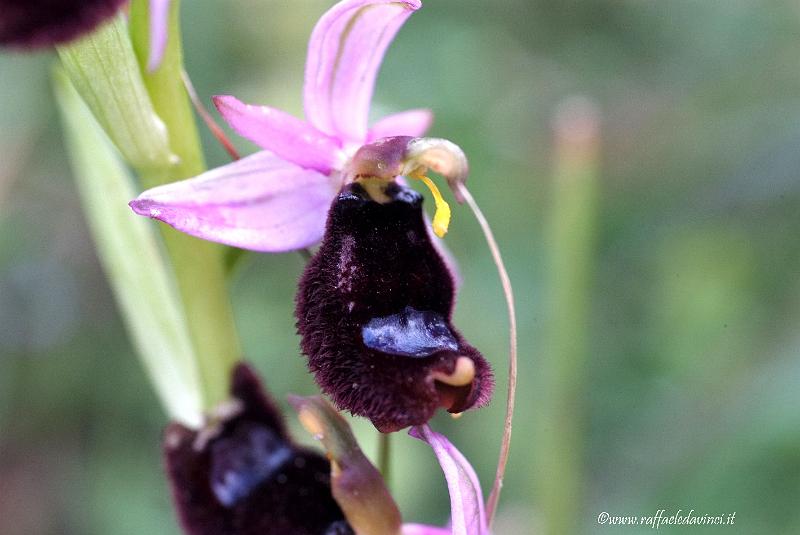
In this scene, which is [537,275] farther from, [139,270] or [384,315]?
[384,315]

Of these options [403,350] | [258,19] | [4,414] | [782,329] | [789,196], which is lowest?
[4,414]

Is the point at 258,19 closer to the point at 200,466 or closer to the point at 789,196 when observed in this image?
the point at 789,196

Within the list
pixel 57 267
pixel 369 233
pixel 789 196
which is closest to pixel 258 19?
pixel 57 267

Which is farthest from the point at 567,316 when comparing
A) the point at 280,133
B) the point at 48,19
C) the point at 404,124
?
the point at 48,19

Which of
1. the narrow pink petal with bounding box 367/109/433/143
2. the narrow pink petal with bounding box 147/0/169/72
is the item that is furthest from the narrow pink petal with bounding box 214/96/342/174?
the narrow pink petal with bounding box 367/109/433/143

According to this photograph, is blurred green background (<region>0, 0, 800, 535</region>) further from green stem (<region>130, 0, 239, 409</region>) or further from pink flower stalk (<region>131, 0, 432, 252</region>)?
pink flower stalk (<region>131, 0, 432, 252</region>)

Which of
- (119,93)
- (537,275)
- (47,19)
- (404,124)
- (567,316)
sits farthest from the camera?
(537,275)
